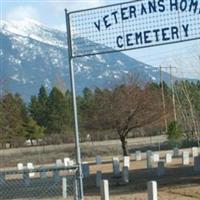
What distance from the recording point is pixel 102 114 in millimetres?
48312

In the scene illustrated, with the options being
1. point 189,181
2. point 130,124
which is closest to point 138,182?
point 189,181

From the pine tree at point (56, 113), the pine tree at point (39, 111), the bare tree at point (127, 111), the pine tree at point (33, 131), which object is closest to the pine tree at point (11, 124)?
the pine tree at point (33, 131)

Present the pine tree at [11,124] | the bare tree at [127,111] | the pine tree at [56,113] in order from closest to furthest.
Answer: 1. the bare tree at [127,111]
2. the pine tree at [11,124]
3. the pine tree at [56,113]

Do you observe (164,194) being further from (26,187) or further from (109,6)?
(109,6)

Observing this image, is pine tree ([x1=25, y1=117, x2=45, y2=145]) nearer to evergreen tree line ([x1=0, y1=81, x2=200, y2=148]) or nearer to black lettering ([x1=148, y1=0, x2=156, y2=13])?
evergreen tree line ([x1=0, y1=81, x2=200, y2=148])

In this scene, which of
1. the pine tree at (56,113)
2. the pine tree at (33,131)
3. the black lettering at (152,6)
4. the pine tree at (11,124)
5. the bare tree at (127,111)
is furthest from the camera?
the pine tree at (56,113)

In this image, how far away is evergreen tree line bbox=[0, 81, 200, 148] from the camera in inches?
1844

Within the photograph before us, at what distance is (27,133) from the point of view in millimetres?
74438

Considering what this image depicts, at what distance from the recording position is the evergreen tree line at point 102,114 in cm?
4684

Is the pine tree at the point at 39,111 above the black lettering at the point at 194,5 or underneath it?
above

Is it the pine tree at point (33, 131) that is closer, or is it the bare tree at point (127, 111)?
the bare tree at point (127, 111)

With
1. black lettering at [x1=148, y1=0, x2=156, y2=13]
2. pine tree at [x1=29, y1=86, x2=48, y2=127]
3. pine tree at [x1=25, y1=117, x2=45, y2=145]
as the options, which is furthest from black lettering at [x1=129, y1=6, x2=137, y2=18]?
Answer: pine tree at [x1=29, y1=86, x2=48, y2=127]

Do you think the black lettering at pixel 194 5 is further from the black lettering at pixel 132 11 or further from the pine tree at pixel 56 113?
the pine tree at pixel 56 113

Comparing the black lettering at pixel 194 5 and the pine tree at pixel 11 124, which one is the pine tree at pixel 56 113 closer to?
the pine tree at pixel 11 124
